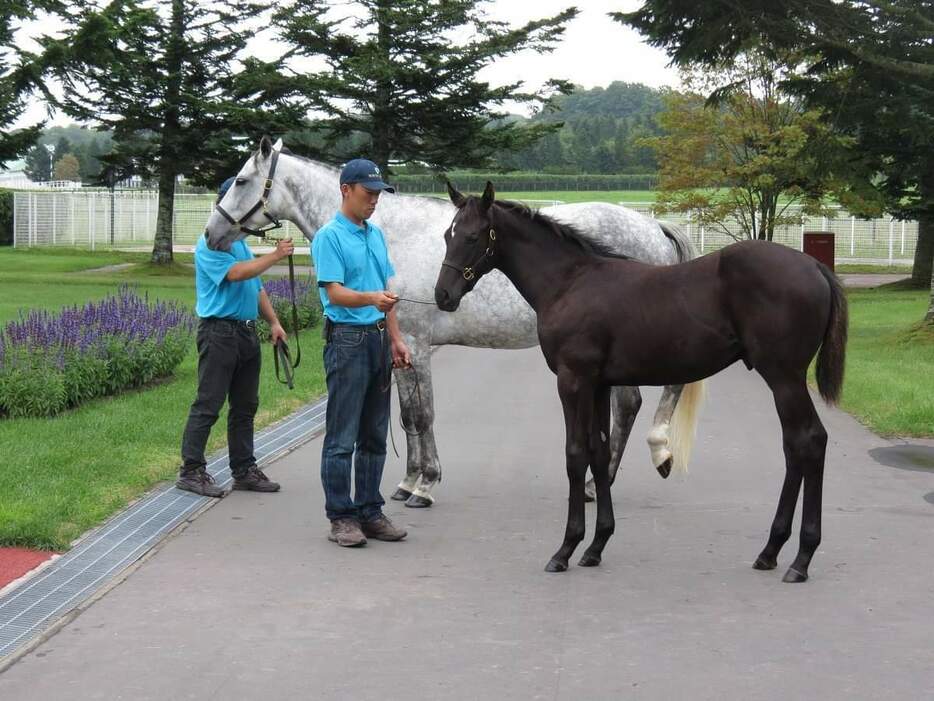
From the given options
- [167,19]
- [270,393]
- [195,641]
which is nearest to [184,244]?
[167,19]

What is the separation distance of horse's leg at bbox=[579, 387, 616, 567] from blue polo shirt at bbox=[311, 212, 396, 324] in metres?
1.43

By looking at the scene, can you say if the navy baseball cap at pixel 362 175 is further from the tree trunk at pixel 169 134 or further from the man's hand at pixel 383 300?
the tree trunk at pixel 169 134

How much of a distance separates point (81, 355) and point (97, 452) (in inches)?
128

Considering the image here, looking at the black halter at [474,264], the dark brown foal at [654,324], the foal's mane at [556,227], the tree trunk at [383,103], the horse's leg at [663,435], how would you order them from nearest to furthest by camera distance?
the dark brown foal at [654,324] → the black halter at [474,264] → the foal's mane at [556,227] → the horse's leg at [663,435] → the tree trunk at [383,103]

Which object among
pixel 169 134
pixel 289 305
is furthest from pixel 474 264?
Answer: pixel 169 134

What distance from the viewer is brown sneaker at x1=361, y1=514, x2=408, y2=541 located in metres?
7.41

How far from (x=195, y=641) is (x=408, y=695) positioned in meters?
1.17

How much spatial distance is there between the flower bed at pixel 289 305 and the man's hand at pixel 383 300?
39.6 ft

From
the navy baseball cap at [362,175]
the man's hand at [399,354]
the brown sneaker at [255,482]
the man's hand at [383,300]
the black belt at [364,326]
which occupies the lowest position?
the brown sneaker at [255,482]

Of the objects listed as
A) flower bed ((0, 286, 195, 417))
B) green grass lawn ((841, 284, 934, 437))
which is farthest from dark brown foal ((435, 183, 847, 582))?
flower bed ((0, 286, 195, 417))

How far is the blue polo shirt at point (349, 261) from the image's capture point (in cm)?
722

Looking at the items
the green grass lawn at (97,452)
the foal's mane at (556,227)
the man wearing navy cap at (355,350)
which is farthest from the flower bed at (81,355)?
the foal's mane at (556,227)

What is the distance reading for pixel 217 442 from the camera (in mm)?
10562

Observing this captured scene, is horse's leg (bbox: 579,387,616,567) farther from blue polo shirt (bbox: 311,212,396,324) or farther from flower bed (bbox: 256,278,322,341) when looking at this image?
flower bed (bbox: 256,278,322,341)
